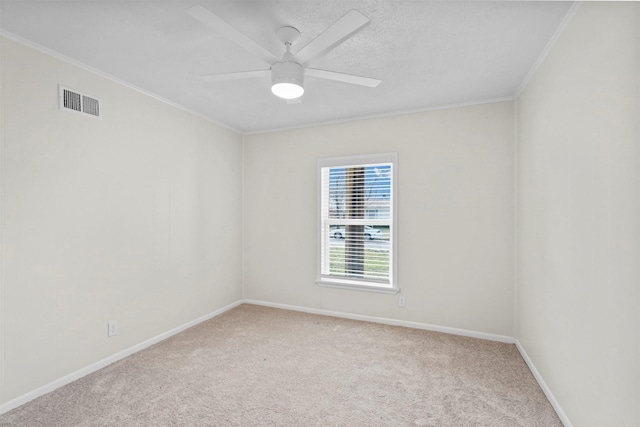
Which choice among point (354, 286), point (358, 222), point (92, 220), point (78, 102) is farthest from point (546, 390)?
point (78, 102)

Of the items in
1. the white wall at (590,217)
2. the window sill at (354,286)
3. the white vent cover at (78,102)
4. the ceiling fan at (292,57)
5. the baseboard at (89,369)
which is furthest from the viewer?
the window sill at (354,286)

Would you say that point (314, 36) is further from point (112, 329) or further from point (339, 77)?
point (112, 329)

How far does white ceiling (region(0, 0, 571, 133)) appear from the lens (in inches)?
70.8

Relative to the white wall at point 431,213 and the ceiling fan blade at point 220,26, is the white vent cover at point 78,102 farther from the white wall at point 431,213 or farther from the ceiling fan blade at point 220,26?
the white wall at point 431,213

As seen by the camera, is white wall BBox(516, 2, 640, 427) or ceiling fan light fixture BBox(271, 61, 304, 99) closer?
white wall BBox(516, 2, 640, 427)

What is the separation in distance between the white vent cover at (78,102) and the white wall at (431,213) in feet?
6.86

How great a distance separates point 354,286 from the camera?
384 cm

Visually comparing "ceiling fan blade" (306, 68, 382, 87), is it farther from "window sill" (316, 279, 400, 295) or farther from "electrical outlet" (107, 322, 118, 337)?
"electrical outlet" (107, 322, 118, 337)

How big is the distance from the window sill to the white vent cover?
2902mm

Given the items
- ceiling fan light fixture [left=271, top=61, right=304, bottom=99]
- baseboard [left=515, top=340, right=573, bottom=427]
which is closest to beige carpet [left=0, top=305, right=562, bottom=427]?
baseboard [left=515, top=340, right=573, bottom=427]

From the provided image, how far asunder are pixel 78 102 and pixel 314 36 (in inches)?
76.3

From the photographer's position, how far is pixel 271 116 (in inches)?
148

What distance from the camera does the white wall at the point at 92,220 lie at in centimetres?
212

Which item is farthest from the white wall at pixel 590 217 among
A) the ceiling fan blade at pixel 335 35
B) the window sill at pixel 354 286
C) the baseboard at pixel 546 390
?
the window sill at pixel 354 286
